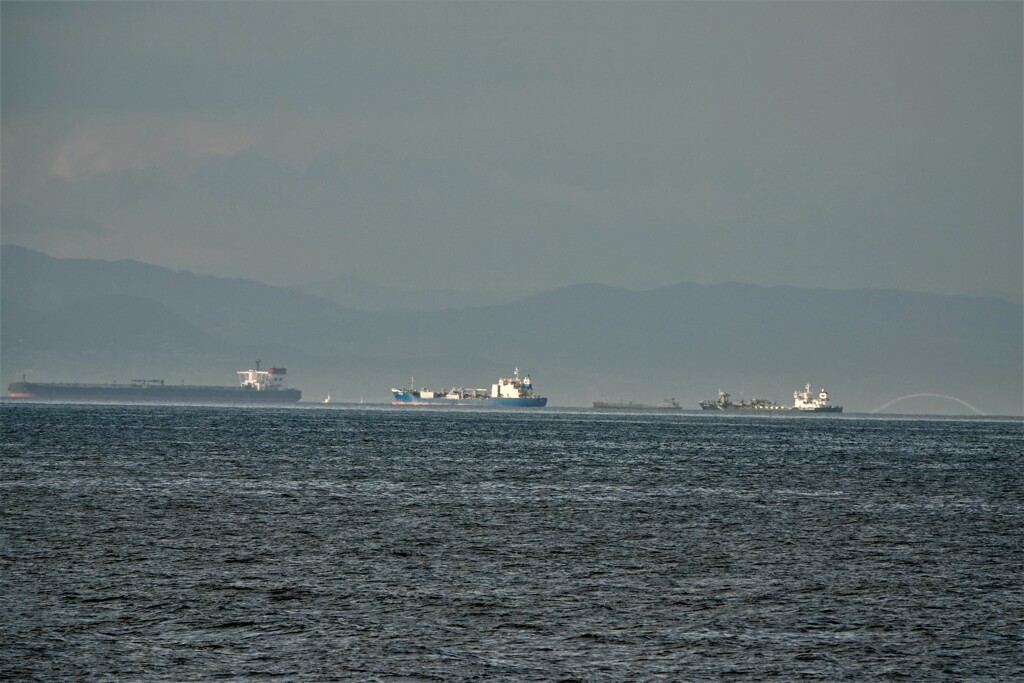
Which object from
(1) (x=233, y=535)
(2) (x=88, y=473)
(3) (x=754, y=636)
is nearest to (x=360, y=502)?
(1) (x=233, y=535)

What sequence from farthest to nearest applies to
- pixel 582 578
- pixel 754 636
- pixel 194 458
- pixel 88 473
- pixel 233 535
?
pixel 194 458 < pixel 88 473 < pixel 233 535 < pixel 582 578 < pixel 754 636

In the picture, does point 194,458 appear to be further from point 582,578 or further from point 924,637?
point 924,637

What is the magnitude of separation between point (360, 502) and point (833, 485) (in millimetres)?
36464

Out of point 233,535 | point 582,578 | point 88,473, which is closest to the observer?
point 582,578

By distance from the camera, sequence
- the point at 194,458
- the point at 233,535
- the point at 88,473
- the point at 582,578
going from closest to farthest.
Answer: the point at 582,578
the point at 233,535
the point at 88,473
the point at 194,458

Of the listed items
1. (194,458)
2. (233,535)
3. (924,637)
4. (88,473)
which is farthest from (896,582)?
(194,458)

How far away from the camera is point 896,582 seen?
1687 inches

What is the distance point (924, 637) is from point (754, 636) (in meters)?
4.64

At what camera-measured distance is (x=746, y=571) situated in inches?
1750

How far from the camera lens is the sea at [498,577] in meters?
30.2

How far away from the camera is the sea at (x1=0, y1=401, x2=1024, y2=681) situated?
30.2 m

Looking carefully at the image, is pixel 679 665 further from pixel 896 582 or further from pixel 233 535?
→ pixel 233 535

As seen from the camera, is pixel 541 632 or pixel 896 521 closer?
pixel 541 632

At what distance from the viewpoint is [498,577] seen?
42.1m
